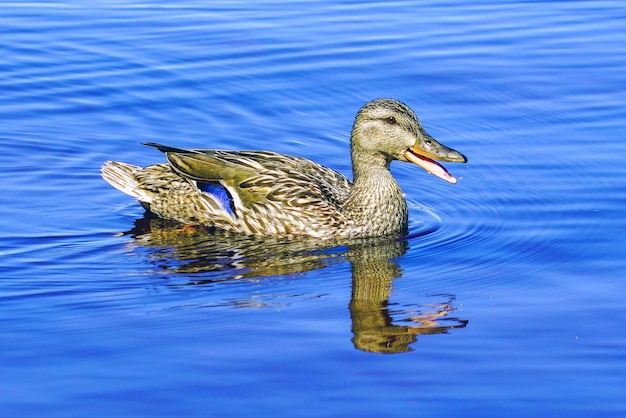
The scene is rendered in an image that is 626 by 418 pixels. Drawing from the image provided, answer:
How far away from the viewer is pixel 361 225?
35.8 feet

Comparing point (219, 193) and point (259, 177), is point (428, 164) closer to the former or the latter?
point (259, 177)

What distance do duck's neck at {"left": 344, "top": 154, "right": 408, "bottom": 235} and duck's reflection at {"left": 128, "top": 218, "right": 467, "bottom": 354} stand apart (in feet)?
0.60

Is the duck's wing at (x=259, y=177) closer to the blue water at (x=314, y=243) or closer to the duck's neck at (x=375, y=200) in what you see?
the duck's neck at (x=375, y=200)

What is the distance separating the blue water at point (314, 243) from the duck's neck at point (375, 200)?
27cm

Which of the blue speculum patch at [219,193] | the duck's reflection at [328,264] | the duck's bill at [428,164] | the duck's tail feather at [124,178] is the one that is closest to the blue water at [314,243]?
the duck's reflection at [328,264]

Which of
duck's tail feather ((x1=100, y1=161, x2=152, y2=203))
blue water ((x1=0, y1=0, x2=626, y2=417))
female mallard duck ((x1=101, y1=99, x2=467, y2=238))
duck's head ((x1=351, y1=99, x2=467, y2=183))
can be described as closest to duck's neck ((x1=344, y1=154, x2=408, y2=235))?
female mallard duck ((x1=101, y1=99, x2=467, y2=238))

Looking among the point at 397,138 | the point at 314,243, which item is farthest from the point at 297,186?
the point at 397,138

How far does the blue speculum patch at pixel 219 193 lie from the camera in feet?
36.7

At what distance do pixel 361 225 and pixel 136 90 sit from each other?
16.1ft

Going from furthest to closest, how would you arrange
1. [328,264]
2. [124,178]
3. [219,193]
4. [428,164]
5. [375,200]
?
[124,178] < [219,193] < [375,200] < [428,164] < [328,264]

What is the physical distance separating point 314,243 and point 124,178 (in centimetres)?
202

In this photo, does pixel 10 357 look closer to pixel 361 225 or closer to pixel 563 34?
pixel 361 225

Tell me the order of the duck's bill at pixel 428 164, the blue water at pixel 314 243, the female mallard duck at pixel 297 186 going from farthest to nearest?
1. the female mallard duck at pixel 297 186
2. the duck's bill at pixel 428 164
3. the blue water at pixel 314 243

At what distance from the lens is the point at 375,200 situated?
11.0 m
